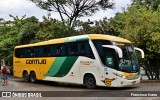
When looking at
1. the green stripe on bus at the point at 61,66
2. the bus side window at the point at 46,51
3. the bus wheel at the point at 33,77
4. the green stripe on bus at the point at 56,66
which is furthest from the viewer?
the bus wheel at the point at 33,77

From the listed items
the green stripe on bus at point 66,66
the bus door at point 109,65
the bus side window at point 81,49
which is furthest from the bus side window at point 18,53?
the bus door at point 109,65

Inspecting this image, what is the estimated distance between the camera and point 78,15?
4222 centimetres

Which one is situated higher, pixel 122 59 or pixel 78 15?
pixel 78 15

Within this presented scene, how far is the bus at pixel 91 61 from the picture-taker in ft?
61.8

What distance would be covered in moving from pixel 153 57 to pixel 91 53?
29.3 feet

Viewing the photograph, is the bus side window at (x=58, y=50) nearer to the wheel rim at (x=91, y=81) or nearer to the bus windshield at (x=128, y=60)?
the wheel rim at (x=91, y=81)

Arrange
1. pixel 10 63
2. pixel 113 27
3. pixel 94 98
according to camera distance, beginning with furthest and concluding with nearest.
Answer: pixel 10 63
pixel 113 27
pixel 94 98

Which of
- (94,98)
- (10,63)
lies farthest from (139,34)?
(10,63)

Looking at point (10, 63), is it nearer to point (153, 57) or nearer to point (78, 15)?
point (78, 15)

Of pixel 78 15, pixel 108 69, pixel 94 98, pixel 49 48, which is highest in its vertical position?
pixel 78 15

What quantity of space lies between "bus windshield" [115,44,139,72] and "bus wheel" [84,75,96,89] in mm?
2045

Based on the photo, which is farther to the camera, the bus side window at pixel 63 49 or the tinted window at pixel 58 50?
the bus side window at pixel 63 49

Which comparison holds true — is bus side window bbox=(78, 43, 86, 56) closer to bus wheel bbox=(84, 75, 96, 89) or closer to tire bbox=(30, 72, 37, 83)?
bus wheel bbox=(84, 75, 96, 89)

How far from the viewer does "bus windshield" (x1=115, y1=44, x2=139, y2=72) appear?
18.8 metres
